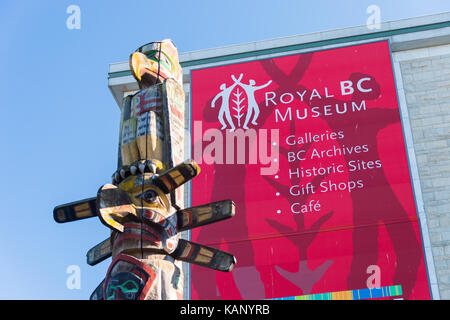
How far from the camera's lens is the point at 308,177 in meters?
11.9

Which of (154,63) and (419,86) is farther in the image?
(419,86)

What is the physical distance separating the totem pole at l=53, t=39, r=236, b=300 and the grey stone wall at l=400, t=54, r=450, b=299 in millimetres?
7129

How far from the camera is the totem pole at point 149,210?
4672mm

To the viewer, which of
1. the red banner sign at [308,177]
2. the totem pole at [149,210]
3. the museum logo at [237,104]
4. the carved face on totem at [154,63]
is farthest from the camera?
the museum logo at [237,104]

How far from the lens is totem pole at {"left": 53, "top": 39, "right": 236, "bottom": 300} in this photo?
4.67 meters

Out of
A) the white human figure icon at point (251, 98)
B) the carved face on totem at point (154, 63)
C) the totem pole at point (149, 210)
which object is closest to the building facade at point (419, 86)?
the white human figure icon at point (251, 98)

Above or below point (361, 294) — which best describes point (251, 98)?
above

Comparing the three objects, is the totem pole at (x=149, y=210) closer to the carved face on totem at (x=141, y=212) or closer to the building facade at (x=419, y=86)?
the carved face on totem at (x=141, y=212)

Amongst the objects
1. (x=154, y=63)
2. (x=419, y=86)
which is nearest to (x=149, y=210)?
(x=154, y=63)

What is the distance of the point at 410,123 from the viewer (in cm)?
1270

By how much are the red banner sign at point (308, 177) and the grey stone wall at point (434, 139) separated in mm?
597

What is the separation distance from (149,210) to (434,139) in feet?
29.6

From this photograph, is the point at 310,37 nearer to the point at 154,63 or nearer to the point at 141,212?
the point at 154,63
